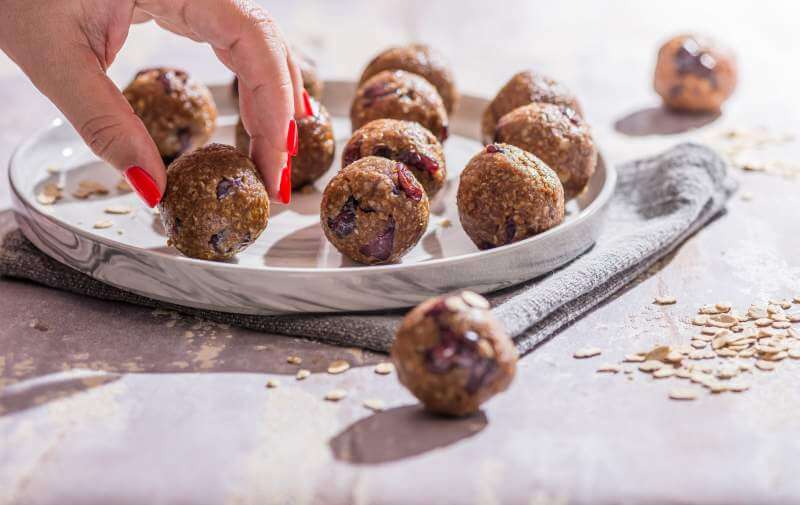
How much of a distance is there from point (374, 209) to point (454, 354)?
1.39 feet

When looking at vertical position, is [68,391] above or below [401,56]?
below

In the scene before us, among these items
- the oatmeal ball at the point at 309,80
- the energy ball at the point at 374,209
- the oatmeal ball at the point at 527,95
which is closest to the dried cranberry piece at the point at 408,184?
the energy ball at the point at 374,209

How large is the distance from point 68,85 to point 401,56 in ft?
3.08

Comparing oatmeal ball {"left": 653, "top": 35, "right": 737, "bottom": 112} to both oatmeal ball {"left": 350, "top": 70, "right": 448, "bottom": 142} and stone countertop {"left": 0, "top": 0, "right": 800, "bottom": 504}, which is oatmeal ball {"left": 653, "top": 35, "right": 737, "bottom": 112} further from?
oatmeal ball {"left": 350, "top": 70, "right": 448, "bottom": 142}

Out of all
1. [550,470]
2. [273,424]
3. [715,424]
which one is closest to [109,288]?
[273,424]

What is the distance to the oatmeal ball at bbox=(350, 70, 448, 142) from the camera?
6.79 ft

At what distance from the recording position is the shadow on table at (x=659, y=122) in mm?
2773

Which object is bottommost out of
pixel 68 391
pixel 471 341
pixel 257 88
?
pixel 68 391

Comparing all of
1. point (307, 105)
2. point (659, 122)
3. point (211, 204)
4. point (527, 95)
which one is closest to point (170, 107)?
point (307, 105)

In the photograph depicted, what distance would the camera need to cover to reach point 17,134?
8.81 feet

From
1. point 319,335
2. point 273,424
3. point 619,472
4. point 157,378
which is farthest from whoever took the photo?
point 319,335

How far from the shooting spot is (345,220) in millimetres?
1701

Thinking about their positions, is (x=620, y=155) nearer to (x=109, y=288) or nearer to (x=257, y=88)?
(x=257, y=88)

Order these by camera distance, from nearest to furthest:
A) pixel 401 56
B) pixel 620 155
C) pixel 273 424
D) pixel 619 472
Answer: pixel 619 472 < pixel 273 424 < pixel 401 56 < pixel 620 155
